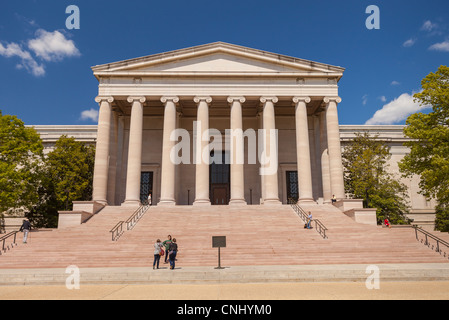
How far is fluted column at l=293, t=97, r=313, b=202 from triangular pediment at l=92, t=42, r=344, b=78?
11.5 ft

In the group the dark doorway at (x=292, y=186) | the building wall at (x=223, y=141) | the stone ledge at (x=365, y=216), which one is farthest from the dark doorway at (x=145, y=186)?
the stone ledge at (x=365, y=216)

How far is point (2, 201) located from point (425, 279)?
29180 mm

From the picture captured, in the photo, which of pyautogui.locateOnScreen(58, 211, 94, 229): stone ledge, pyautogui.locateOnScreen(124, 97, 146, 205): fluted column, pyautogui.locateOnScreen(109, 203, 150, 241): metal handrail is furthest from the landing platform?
pyautogui.locateOnScreen(124, 97, 146, 205): fluted column

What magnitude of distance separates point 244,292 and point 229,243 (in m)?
9.71

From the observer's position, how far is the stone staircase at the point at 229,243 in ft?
59.3

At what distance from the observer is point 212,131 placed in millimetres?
40531

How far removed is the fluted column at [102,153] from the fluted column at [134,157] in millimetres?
2105

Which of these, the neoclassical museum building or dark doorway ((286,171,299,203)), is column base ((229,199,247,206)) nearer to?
the neoclassical museum building

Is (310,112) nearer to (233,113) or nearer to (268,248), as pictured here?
(233,113)

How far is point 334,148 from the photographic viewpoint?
109ft

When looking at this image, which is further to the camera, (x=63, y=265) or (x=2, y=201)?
(x=2, y=201)

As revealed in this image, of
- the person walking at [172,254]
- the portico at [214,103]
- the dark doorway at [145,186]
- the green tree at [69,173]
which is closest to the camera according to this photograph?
the person walking at [172,254]

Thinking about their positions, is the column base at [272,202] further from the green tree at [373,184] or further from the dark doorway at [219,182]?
the green tree at [373,184]

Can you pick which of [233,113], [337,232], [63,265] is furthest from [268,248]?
[233,113]
